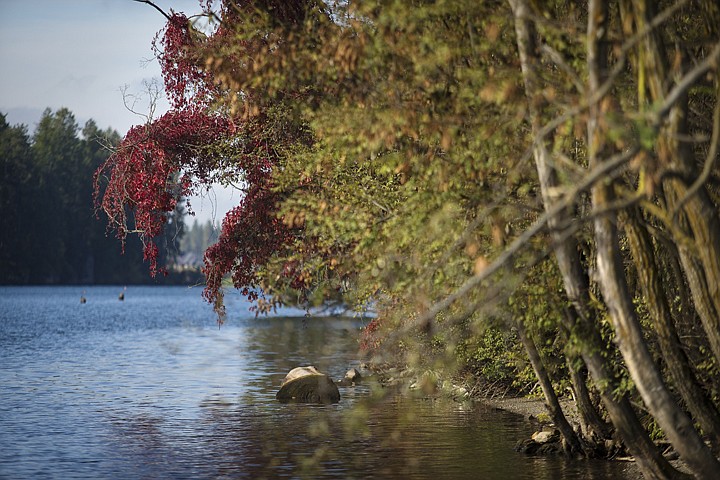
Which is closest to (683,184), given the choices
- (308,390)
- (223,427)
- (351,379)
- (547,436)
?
(547,436)

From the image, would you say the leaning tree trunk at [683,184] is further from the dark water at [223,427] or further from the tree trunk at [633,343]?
the dark water at [223,427]

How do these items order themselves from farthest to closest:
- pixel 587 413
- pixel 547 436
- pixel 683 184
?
1. pixel 547 436
2. pixel 587 413
3. pixel 683 184

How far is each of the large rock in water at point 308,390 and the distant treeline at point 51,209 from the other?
111 m

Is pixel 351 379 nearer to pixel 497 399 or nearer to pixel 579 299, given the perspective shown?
pixel 497 399

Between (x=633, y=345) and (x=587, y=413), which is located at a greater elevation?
(x=633, y=345)

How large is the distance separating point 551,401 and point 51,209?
13571 centimetres

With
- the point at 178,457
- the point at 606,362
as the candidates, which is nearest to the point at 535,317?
the point at 606,362

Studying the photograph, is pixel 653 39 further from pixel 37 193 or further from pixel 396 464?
pixel 37 193

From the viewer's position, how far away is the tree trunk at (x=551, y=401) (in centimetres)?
1781

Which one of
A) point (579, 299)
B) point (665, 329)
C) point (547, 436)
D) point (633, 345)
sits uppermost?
point (579, 299)

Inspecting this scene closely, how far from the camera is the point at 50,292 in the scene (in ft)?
455

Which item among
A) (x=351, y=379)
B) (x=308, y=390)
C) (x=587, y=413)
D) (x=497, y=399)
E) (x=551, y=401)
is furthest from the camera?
(x=351, y=379)

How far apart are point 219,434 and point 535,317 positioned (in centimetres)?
1038

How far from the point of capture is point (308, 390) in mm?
29453
